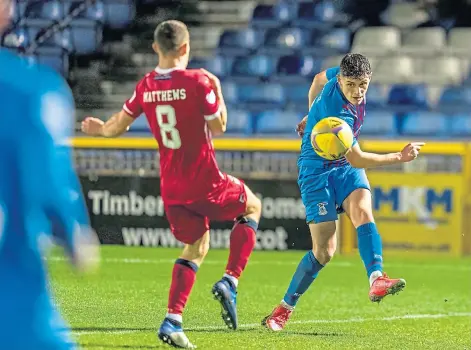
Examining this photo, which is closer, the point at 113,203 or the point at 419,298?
the point at 419,298

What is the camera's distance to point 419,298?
36.0 ft

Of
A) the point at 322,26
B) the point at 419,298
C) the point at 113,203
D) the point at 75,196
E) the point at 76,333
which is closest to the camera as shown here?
the point at 75,196

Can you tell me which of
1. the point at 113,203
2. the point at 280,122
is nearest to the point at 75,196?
the point at 113,203

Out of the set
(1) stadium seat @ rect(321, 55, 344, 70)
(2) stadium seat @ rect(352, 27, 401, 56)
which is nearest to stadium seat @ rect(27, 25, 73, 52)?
(1) stadium seat @ rect(321, 55, 344, 70)

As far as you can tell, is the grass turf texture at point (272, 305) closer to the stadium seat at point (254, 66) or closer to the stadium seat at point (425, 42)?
the stadium seat at point (254, 66)

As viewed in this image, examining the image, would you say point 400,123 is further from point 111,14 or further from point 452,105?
point 111,14

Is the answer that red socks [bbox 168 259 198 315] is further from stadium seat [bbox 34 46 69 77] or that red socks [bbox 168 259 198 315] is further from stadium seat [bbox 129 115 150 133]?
stadium seat [bbox 34 46 69 77]

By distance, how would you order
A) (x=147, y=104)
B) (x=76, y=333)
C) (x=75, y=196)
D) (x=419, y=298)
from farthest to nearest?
(x=419, y=298) → (x=76, y=333) → (x=147, y=104) → (x=75, y=196)

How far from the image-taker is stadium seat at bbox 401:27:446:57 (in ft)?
65.9

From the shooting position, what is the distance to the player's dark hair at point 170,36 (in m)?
6.62

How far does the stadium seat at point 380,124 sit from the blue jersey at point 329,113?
1024cm

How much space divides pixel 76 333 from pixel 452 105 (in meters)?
12.6

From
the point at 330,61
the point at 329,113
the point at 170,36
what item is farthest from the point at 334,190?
the point at 330,61

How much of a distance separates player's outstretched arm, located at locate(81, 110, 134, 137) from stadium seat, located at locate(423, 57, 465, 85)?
13.1 meters
